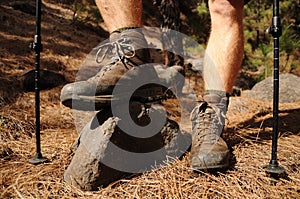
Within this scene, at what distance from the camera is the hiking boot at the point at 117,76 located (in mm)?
1200

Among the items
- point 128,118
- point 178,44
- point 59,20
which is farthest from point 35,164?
point 59,20

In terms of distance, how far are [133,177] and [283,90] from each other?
7.18 ft

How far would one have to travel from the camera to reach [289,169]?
4.09ft

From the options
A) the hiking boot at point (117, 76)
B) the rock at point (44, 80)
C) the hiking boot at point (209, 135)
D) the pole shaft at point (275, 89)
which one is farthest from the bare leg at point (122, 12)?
the rock at point (44, 80)

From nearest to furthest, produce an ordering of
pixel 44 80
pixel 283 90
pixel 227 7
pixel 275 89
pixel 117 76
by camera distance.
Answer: pixel 275 89 < pixel 117 76 < pixel 227 7 < pixel 44 80 < pixel 283 90

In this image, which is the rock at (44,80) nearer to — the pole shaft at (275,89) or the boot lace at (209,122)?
the boot lace at (209,122)

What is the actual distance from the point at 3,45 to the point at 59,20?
1.49m

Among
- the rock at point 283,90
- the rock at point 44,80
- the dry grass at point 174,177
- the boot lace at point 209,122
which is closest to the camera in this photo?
the dry grass at point 174,177

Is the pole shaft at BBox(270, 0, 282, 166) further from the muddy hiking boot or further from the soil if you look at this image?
the muddy hiking boot

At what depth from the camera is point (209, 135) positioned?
1285mm

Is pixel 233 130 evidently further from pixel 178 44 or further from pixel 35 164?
pixel 178 44

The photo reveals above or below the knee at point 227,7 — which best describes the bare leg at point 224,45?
below

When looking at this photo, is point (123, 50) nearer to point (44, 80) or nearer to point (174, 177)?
point (174, 177)

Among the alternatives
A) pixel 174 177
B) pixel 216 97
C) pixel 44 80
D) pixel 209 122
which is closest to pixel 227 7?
pixel 216 97
